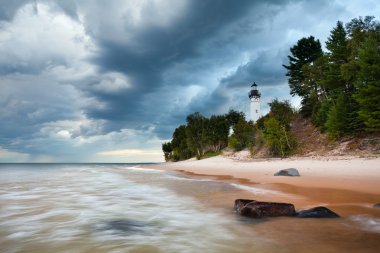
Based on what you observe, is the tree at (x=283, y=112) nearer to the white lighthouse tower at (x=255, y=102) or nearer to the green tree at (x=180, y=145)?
the white lighthouse tower at (x=255, y=102)

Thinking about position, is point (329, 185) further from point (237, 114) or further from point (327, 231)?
point (237, 114)

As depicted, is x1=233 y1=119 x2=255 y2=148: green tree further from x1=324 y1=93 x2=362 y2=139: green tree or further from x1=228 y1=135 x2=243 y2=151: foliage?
x1=324 y1=93 x2=362 y2=139: green tree

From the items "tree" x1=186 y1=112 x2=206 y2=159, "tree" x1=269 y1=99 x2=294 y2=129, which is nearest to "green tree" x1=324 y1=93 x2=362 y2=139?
"tree" x1=269 y1=99 x2=294 y2=129

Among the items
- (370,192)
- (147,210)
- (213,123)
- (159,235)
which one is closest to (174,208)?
(147,210)

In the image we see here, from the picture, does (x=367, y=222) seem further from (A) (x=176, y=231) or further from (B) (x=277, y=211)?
(A) (x=176, y=231)

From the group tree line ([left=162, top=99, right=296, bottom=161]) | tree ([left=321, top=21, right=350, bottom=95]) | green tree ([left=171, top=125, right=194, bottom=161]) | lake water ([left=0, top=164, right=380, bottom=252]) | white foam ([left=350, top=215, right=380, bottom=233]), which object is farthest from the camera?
green tree ([left=171, top=125, right=194, bottom=161])

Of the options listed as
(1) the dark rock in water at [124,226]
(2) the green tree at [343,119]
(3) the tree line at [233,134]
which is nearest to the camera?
(1) the dark rock in water at [124,226]

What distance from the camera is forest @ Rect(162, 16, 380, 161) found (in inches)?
1157

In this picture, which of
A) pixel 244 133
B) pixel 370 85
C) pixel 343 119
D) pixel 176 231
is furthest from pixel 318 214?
pixel 244 133

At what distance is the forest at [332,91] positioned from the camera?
2939 centimetres

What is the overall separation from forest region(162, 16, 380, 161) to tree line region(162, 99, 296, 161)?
0.53ft

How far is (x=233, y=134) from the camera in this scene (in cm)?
6500

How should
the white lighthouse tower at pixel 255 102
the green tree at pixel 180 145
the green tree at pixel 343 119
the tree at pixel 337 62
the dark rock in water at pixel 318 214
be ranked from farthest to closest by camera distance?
1. the green tree at pixel 180 145
2. the white lighthouse tower at pixel 255 102
3. the tree at pixel 337 62
4. the green tree at pixel 343 119
5. the dark rock in water at pixel 318 214

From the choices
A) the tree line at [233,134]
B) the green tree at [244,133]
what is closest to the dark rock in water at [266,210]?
the tree line at [233,134]
